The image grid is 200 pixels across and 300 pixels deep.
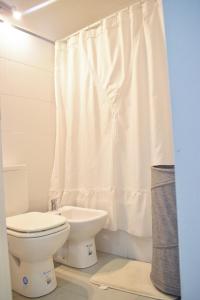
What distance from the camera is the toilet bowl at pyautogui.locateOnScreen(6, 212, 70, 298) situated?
5.28 ft

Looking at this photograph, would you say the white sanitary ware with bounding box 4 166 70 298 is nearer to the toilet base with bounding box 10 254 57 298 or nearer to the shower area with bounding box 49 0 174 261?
the toilet base with bounding box 10 254 57 298

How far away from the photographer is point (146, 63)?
2.02m

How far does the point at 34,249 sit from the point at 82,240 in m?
0.56

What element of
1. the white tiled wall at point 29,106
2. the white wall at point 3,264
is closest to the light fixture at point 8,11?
the white tiled wall at point 29,106

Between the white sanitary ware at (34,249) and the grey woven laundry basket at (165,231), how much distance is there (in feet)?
2.13

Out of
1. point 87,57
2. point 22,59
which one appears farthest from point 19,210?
point 87,57

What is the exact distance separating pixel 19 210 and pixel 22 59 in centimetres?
136

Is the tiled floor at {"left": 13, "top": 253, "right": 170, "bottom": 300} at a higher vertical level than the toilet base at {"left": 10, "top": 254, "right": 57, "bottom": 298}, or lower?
lower

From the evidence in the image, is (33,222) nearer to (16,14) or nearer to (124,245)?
(124,245)

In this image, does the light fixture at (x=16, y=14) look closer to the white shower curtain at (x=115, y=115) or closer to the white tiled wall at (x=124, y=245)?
the white shower curtain at (x=115, y=115)

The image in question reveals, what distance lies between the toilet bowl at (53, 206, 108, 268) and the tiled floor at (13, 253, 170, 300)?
74 millimetres

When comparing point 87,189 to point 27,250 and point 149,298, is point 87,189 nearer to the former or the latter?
point 27,250

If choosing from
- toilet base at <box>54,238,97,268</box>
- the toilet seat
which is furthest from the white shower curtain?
the toilet seat

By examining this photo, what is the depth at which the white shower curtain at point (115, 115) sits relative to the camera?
6.40 ft
